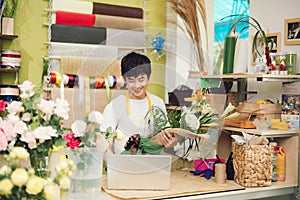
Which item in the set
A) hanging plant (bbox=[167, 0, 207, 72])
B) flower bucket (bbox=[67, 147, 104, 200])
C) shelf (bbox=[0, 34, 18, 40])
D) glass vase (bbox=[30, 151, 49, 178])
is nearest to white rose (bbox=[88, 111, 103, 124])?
flower bucket (bbox=[67, 147, 104, 200])

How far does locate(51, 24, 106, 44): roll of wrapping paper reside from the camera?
3.63 metres

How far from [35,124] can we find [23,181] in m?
0.34

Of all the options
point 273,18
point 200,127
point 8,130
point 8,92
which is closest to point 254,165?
point 200,127

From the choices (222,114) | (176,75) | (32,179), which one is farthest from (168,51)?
(32,179)

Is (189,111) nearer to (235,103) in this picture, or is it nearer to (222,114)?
(222,114)

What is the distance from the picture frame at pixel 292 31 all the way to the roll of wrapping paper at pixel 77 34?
1.71m

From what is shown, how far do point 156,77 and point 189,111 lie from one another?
0.71 ft

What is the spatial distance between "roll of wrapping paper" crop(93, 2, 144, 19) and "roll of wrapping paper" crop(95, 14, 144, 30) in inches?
1.7

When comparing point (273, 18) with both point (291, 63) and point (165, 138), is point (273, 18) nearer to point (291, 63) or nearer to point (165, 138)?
point (291, 63)

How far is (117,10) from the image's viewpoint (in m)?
3.86

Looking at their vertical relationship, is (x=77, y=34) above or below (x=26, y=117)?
above

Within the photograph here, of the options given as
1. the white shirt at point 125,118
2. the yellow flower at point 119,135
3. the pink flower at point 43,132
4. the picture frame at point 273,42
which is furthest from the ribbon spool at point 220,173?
the pink flower at point 43,132

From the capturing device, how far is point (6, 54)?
3354 millimetres

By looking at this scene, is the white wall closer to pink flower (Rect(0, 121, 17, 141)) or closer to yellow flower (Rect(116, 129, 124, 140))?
yellow flower (Rect(116, 129, 124, 140))
